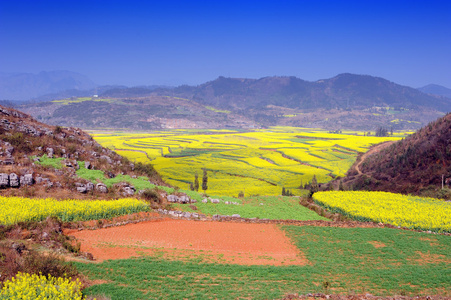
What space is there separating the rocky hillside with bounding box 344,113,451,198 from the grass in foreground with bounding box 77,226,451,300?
26821 mm

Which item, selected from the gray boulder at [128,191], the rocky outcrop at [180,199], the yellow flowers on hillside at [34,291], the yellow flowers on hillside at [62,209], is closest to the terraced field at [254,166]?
the rocky outcrop at [180,199]

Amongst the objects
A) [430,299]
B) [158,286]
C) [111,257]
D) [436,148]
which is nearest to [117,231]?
[111,257]

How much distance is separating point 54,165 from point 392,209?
28.4 metres

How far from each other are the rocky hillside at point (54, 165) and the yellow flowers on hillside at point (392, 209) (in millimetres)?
18448

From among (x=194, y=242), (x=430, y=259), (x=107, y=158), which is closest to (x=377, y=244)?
(x=430, y=259)

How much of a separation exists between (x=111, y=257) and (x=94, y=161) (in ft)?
50.1

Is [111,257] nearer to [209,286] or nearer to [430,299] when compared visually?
[209,286]

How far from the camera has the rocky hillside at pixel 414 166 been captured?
151 feet

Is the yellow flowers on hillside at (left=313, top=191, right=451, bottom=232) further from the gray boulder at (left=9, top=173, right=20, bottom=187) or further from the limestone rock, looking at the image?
the gray boulder at (left=9, top=173, right=20, bottom=187)

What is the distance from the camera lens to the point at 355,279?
13.5 m

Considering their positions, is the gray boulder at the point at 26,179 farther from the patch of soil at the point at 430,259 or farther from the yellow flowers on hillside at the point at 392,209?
the yellow flowers on hillside at the point at 392,209

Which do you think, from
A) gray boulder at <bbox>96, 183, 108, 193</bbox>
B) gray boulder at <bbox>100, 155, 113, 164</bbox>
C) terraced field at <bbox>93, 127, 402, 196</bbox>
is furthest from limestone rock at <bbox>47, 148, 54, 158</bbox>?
terraced field at <bbox>93, 127, 402, 196</bbox>

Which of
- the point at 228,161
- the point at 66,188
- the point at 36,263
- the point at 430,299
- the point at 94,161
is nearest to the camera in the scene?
the point at 36,263

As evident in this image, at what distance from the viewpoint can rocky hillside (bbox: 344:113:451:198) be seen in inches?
1810
